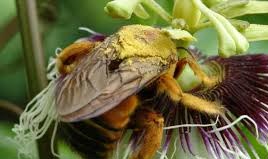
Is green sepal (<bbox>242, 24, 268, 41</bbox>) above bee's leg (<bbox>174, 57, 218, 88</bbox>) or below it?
above

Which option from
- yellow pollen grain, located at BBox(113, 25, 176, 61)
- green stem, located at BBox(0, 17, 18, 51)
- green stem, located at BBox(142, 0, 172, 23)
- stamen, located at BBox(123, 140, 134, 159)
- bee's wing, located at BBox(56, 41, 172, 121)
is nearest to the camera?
bee's wing, located at BBox(56, 41, 172, 121)

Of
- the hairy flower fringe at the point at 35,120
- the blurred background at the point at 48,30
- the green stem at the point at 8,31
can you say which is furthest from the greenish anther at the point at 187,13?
the green stem at the point at 8,31

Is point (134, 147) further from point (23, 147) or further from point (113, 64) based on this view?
point (23, 147)

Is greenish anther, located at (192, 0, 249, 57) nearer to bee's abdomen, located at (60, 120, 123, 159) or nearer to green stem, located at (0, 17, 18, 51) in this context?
bee's abdomen, located at (60, 120, 123, 159)

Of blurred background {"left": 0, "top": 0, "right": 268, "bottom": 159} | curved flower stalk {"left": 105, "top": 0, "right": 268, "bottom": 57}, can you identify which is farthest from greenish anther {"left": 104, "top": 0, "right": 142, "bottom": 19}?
blurred background {"left": 0, "top": 0, "right": 268, "bottom": 159}

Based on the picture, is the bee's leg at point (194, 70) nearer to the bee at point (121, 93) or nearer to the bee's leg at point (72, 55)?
the bee at point (121, 93)

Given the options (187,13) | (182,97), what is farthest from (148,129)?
(187,13)

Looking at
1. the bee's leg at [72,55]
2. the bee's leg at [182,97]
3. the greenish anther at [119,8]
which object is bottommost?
the bee's leg at [182,97]

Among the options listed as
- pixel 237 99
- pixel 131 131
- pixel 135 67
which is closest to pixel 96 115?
pixel 135 67
